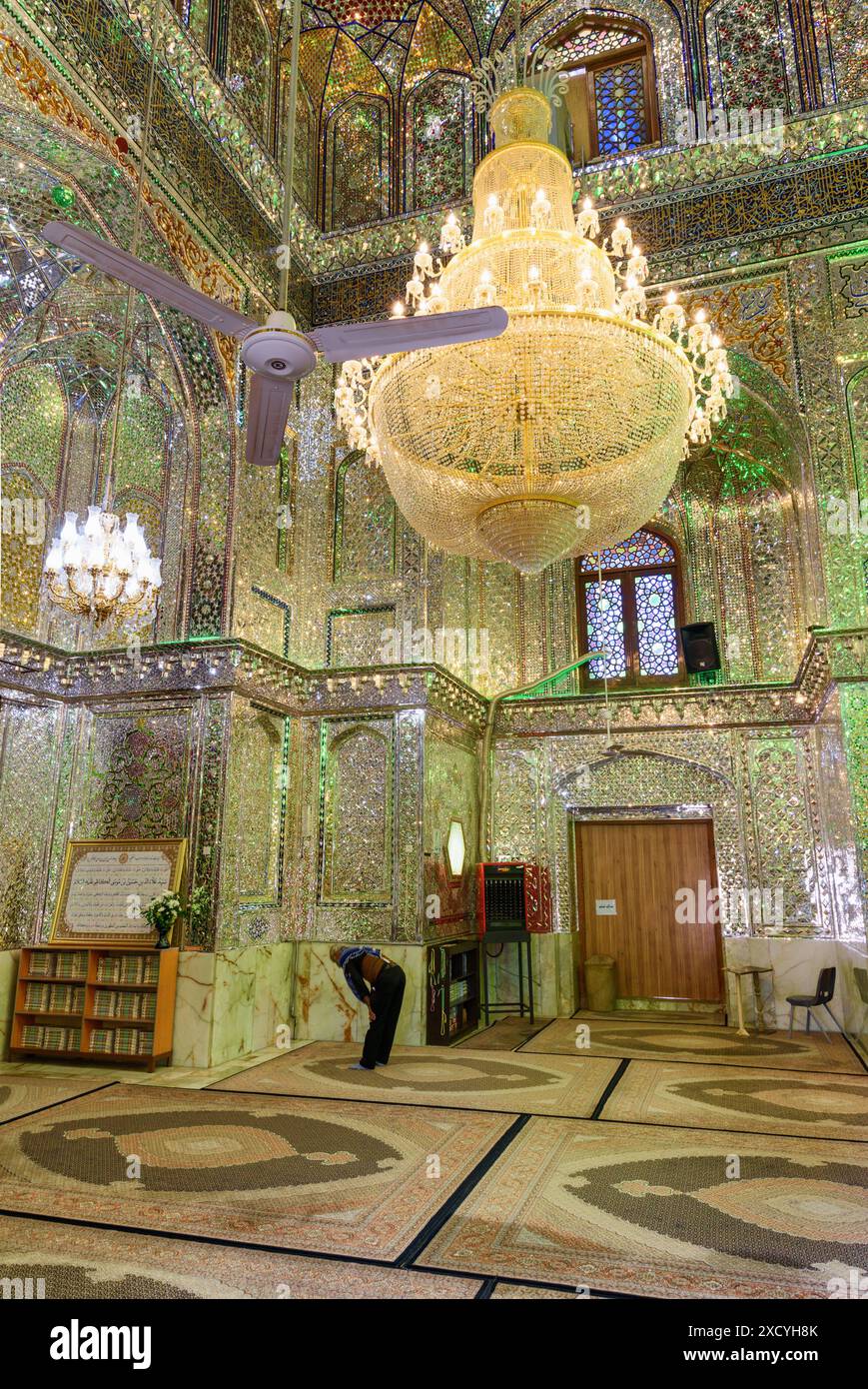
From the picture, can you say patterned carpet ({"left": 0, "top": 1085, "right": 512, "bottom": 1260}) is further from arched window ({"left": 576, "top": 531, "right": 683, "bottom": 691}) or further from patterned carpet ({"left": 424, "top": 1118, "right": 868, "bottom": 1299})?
arched window ({"left": 576, "top": 531, "right": 683, "bottom": 691})

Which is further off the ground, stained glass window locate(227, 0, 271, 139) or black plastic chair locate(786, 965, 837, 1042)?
stained glass window locate(227, 0, 271, 139)

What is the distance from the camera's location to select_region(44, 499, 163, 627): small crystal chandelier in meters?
5.21

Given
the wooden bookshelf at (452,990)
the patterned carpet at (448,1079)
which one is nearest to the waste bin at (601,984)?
the wooden bookshelf at (452,990)

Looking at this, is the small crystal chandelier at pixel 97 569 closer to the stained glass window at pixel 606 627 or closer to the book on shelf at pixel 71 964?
the book on shelf at pixel 71 964

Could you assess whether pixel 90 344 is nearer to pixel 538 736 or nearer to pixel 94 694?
pixel 94 694

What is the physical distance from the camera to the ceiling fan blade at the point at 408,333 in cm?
311

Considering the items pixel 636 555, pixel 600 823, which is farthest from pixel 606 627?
pixel 600 823

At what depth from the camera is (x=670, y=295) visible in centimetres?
473

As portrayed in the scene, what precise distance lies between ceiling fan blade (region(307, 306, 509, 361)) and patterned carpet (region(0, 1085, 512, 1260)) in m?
3.18

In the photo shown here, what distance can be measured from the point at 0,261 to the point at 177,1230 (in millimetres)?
6301

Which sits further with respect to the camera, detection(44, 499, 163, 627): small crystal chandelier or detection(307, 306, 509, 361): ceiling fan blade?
detection(44, 499, 163, 627): small crystal chandelier

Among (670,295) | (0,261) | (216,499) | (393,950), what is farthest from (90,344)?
(393,950)

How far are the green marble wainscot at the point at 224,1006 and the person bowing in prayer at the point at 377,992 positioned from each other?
0.91 m

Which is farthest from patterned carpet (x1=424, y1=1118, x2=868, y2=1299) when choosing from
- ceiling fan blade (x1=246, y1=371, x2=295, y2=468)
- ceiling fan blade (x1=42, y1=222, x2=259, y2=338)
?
ceiling fan blade (x1=42, y1=222, x2=259, y2=338)
